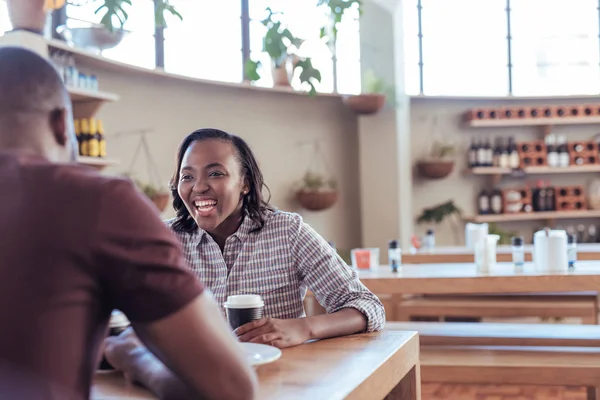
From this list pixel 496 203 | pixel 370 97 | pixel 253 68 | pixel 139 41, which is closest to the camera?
pixel 253 68

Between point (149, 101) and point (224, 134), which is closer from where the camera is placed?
point (224, 134)

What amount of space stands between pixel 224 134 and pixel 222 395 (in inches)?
47.9

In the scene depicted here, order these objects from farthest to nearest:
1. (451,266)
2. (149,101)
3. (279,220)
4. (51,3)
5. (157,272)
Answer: (149,101) → (451,266) → (51,3) → (279,220) → (157,272)

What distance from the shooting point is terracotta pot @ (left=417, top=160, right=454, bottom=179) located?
707 cm

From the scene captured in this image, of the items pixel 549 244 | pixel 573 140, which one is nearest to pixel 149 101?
pixel 549 244

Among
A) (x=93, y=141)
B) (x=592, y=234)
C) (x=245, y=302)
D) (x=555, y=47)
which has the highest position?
(x=555, y=47)

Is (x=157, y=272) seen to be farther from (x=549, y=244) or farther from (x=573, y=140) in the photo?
(x=573, y=140)

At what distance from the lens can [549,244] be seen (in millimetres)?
3266

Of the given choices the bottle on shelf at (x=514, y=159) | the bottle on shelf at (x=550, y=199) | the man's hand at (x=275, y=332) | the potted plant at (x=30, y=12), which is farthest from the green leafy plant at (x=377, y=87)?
the man's hand at (x=275, y=332)

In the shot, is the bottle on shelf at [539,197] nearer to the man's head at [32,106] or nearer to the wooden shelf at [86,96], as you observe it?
the wooden shelf at [86,96]

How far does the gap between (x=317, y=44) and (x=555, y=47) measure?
2.74 meters

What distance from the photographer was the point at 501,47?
7.73m

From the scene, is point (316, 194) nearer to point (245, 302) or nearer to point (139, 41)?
point (139, 41)

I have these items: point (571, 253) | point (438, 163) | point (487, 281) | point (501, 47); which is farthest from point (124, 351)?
point (501, 47)
